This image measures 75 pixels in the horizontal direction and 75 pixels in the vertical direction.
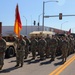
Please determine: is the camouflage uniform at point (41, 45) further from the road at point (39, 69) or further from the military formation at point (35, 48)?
the road at point (39, 69)

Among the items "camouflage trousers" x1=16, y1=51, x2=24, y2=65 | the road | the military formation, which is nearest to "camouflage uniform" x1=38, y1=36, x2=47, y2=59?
the military formation

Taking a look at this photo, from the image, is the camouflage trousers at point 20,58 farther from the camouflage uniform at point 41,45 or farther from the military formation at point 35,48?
the camouflage uniform at point 41,45

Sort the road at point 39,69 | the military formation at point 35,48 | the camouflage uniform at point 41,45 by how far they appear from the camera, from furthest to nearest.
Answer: the camouflage uniform at point 41,45 < the military formation at point 35,48 < the road at point 39,69

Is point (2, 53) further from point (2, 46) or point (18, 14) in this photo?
point (18, 14)

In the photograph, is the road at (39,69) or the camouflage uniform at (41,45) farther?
the camouflage uniform at (41,45)

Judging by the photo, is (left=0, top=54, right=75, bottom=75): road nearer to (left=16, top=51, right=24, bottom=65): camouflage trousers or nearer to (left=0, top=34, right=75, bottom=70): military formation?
(left=16, top=51, right=24, bottom=65): camouflage trousers

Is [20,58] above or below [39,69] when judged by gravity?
above

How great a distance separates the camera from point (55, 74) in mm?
11945

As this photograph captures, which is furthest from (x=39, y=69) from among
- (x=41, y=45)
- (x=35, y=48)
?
(x=35, y=48)

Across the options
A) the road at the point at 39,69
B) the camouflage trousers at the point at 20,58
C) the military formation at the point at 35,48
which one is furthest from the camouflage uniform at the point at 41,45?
the camouflage trousers at the point at 20,58

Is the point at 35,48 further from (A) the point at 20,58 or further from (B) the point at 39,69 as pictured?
(B) the point at 39,69

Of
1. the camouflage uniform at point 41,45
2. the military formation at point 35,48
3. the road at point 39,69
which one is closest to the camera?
the road at point 39,69

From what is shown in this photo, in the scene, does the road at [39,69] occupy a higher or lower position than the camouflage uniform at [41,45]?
lower

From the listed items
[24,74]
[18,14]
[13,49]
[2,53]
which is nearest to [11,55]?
[13,49]
